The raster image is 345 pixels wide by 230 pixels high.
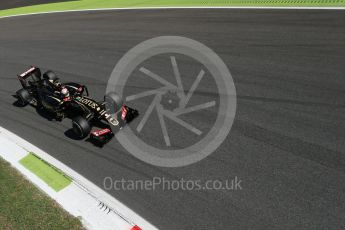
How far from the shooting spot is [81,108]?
28.2 ft

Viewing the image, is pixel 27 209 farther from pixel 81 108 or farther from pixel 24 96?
pixel 24 96

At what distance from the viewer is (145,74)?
1101 centimetres

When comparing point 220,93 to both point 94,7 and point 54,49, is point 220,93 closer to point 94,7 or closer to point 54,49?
point 54,49

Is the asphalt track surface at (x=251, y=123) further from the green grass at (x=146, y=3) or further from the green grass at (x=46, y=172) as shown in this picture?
the green grass at (x=146, y=3)

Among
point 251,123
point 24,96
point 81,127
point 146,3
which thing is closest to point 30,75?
point 24,96

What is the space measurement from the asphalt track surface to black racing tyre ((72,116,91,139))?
0.24 m

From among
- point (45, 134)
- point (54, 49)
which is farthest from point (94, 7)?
point (45, 134)

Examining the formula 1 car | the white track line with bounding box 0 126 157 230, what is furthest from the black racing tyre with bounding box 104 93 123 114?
the white track line with bounding box 0 126 157 230

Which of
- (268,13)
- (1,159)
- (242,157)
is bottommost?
(1,159)

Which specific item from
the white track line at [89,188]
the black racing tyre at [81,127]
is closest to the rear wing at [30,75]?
the white track line at [89,188]

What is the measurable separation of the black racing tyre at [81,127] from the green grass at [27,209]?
161 cm

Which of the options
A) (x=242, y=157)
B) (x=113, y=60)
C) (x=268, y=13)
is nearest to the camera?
(x=242, y=157)

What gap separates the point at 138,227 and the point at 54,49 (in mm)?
11328

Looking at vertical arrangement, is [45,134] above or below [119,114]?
below
